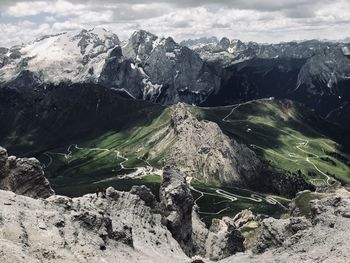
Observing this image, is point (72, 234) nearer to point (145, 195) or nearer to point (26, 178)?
point (26, 178)

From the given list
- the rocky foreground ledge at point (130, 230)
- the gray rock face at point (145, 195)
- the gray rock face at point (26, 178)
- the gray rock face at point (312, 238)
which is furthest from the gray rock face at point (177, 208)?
the gray rock face at point (312, 238)

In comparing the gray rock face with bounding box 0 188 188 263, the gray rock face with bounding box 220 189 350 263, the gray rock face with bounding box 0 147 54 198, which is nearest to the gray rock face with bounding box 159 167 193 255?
the gray rock face with bounding box 0 188 188 263

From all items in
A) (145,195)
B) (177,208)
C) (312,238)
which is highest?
(312,238)

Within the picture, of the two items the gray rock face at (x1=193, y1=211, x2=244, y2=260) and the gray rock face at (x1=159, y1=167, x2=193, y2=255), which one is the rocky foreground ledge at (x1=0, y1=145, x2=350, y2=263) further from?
the gray rock face at (x1=193, y1=211, x2=244, y2=260)

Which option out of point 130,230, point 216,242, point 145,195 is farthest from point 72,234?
point 216,242

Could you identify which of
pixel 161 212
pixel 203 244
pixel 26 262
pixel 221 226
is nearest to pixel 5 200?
pixel 26 262

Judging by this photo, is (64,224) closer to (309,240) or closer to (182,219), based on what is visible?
(309,240)
